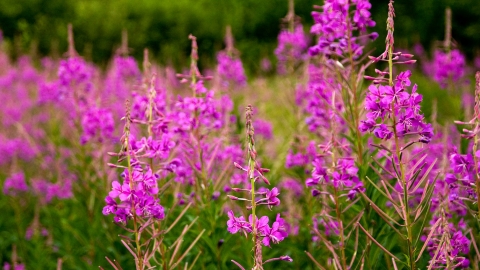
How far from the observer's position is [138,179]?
2.03m

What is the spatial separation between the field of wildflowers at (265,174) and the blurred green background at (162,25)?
8.86 m

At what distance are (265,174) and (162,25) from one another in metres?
13.0

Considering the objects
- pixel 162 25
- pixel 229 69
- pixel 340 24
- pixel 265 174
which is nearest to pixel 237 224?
pixel 340 24

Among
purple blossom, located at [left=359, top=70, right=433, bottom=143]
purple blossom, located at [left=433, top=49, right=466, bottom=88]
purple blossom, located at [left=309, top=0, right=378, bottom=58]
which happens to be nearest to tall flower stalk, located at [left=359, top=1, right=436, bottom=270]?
purple blossom, located at [left=359, top=70, right=433, bottom=143]

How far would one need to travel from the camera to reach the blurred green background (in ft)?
49.7

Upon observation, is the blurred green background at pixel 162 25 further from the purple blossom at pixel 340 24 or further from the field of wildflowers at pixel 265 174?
the purple blossom at pixel 340 24

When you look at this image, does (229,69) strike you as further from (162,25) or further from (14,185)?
(162,25)

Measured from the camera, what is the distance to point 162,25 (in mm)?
16531

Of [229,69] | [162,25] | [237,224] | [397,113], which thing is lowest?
[237,224]

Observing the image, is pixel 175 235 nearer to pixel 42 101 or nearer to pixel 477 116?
pixel 477 116

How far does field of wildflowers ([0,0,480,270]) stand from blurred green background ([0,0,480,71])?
886cm

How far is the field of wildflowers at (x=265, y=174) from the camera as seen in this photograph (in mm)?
2104

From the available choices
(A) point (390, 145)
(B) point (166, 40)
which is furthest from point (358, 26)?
(B) point (166, 40)

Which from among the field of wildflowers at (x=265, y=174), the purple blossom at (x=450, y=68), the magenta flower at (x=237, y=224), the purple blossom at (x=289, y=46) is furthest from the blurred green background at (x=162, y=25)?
the magenta flower at (x=237, y=224)
